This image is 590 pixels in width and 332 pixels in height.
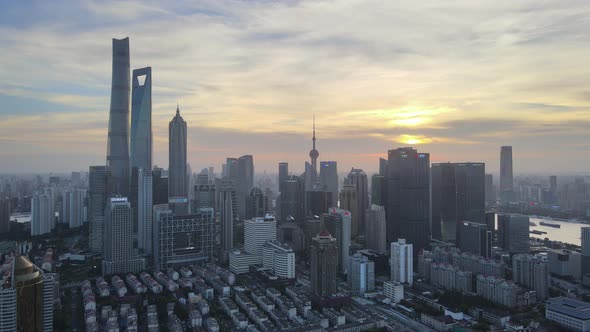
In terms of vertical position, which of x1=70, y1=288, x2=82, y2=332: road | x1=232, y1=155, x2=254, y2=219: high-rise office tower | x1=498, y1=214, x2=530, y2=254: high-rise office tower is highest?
x1=232, y1=155, x2=254, y2=219: high-rise office tower

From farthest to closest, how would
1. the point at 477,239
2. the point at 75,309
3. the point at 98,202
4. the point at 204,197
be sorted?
1. the point at 204,197
2. the point at 98,202
3. the point at 477,239
4. the point at 75,309

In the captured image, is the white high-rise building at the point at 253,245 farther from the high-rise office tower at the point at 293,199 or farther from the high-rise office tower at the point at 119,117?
the high-rise office tower at the point at 119,117

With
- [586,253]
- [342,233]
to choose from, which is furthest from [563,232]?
[342,233]

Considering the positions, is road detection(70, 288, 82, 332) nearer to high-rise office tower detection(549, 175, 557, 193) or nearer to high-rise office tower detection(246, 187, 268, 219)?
high-rise office tower detection(246, 187, 268, 219)

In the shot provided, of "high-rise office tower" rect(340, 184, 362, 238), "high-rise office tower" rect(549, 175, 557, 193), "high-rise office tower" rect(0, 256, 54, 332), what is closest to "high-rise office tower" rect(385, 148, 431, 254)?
"high-rise office tower" rect(340, 184, 362, 238)

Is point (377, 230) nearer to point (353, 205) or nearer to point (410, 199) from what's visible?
point (410, 199)
